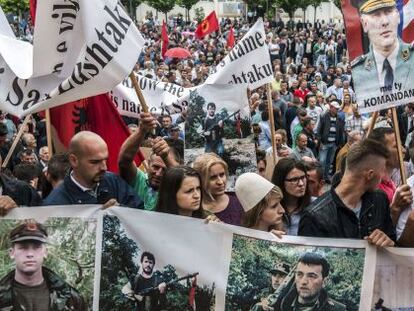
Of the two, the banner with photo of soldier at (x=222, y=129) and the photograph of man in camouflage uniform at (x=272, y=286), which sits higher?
the banner with photo of soldier at (x=222, y=129)

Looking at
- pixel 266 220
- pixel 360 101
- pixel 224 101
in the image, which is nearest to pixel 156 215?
pixel 266 220

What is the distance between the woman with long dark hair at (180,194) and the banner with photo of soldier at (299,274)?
1.79 ft

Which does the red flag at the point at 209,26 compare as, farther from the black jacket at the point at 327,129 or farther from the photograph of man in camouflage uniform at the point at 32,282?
the photograph of man in camouflage uniform at the point at 32,282

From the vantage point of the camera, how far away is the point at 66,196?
208 inches

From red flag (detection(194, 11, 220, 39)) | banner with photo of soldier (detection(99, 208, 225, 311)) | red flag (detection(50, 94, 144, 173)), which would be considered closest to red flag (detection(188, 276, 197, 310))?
banner with photo of soldier (detection(99, 208, 225, 311))

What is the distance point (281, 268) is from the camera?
465 centimetres

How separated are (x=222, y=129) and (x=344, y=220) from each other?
3891 mm

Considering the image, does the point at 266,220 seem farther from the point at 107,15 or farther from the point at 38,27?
the point at 38,27

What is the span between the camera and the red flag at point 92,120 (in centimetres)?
750

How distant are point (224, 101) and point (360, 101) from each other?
343 cm

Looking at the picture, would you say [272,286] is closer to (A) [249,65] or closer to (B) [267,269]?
(B) [267,269]

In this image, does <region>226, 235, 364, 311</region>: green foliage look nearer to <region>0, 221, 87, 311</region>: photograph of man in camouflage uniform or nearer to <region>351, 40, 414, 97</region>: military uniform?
<region>0, 221, 87, 311</region>: photograph of man in camouflage uniform

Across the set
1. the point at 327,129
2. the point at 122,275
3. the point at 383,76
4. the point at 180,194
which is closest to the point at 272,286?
the point at 122,275

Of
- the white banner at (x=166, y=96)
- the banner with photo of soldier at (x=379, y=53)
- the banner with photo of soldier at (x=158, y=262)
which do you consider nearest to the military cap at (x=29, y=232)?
the banner with photo of soldier at (x=158, y=262)
